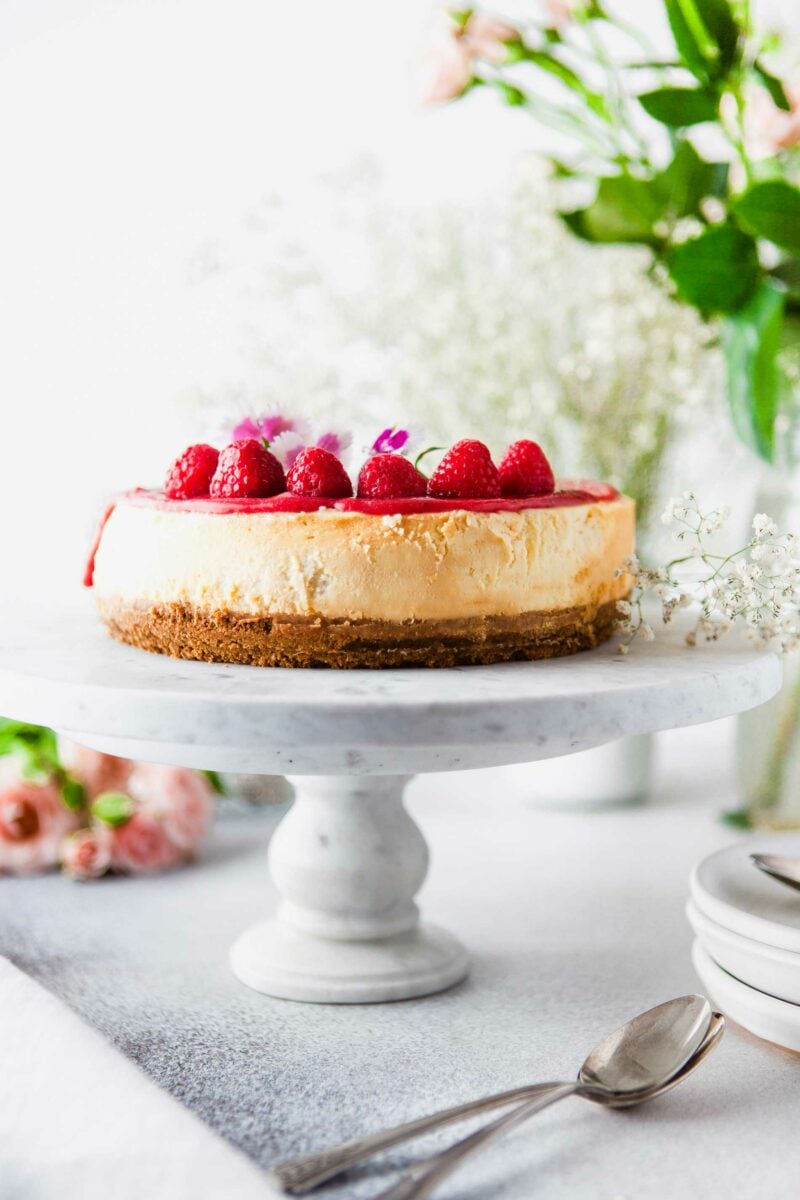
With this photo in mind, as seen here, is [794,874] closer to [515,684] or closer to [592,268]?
[515,684]

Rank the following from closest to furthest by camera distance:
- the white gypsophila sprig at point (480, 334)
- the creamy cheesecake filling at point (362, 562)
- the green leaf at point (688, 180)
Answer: the creamy cheesecake filling at point (362, 562), the green leaf at point (688, 180), the white gypsophila sprig at point (480, 334)

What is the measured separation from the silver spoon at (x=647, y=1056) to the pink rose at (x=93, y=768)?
2.59 feet

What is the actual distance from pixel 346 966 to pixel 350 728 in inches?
17.1

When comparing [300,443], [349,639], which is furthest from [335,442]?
[349,639]

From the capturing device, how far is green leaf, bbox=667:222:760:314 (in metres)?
1.46

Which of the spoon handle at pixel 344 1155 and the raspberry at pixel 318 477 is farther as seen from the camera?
the raspberry at pixel 318 477

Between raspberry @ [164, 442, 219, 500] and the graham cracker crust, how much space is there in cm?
12

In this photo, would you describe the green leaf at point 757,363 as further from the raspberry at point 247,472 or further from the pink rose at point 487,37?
the raspberry at point 247,472

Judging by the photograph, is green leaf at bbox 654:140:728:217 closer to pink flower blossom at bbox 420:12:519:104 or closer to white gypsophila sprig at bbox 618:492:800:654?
pink flower blossom at bbox 420:12:519:104

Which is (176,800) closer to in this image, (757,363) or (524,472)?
(524,472)

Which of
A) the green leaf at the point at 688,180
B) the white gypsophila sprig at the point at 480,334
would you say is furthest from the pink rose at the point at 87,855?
the green leaf at the point at 688,180

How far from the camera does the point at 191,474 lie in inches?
47.8

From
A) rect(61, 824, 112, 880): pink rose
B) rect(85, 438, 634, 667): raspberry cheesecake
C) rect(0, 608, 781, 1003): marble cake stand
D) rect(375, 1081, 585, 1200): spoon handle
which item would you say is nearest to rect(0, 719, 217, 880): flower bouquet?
rect(61, 824, 112, 880): pink rose

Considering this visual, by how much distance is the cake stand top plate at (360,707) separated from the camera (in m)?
0.92
